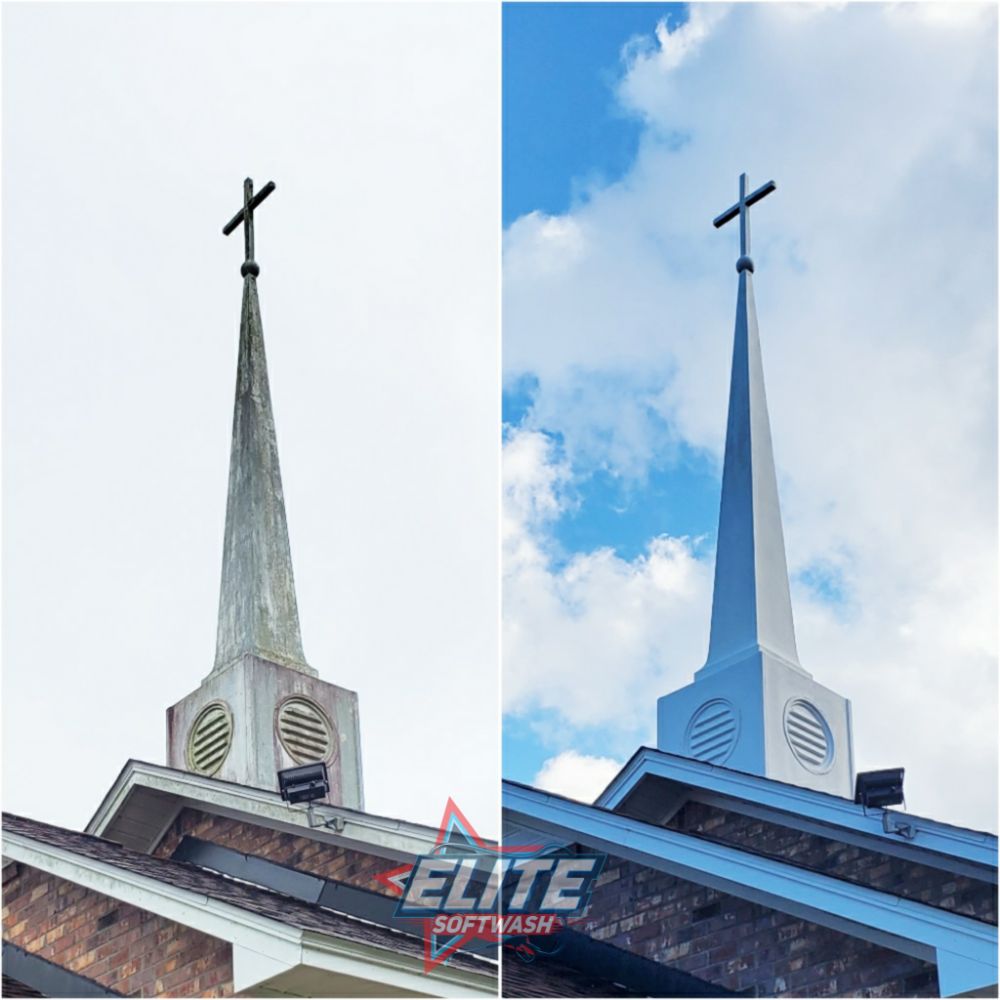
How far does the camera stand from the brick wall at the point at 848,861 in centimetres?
661

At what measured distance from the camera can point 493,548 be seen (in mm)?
8125

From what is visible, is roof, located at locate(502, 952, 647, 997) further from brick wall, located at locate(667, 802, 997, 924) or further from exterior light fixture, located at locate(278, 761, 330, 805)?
exterior light fixture, located at locate(278, 761, 330, 805)

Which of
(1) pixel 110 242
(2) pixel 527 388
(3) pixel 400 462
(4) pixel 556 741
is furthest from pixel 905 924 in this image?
(1) pixel 110 242

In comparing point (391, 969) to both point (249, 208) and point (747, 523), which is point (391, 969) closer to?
point (747, 523)

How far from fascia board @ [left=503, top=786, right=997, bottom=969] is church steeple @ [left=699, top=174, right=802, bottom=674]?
202 centimetres

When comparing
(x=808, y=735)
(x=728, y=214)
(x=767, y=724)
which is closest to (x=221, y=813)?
(x=767, y=724)

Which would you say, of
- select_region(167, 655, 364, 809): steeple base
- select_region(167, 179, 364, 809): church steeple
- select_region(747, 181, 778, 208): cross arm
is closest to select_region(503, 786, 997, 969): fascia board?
select_region(167, 655, 364, 809): steeple base

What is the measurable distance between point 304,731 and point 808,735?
3.37 metres

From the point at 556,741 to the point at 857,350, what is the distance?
7.43 ft

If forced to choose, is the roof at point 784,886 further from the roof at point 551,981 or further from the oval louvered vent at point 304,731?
the oval louvered vent at point 304,731

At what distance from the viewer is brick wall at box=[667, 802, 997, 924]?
6605mm

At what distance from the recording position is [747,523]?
918 cm

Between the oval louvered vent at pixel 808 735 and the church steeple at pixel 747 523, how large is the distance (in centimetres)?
27

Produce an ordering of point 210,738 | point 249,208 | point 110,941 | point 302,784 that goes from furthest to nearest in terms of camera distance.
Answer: point 249,208 < point 210,738 < point 302,784 < point 110,941
